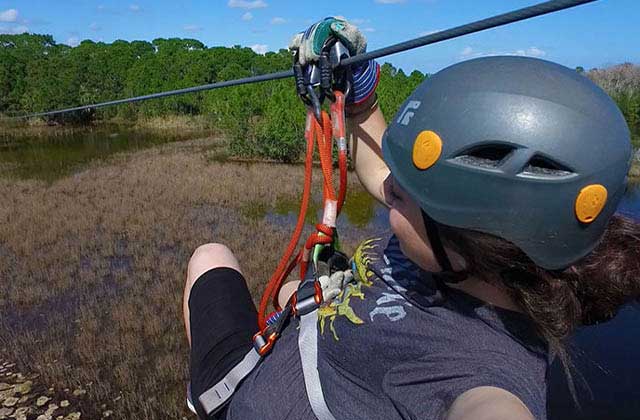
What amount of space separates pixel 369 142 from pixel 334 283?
2.19 ft

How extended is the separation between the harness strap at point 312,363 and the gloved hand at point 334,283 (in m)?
0.09

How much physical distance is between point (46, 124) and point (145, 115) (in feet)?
21.8

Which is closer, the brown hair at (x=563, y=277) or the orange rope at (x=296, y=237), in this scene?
the brown hair at (x=563, y=277)

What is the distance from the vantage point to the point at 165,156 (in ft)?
61.6

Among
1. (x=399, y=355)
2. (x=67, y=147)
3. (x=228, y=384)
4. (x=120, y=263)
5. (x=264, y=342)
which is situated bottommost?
(x=67, y=147)

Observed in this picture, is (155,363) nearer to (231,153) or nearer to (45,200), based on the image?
(45,200)

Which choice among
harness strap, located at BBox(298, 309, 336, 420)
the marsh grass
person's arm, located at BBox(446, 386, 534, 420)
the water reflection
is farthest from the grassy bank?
the water reflection

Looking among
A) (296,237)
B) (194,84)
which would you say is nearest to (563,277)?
(296,237)

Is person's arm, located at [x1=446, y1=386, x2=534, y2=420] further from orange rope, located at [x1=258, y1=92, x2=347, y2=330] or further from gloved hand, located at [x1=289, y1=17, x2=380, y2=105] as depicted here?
gloved hand, located at [x1=289, y1=17, x2=380, y2=105]

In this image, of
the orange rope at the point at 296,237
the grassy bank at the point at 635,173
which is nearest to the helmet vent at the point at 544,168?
the orange rope at the point at 296,237

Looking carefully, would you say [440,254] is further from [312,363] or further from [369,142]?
[369,142]

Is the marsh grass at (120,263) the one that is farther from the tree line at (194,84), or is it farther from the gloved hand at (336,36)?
the tree line at (194,84)

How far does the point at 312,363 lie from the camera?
151 centimetres

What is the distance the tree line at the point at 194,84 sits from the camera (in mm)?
18656
